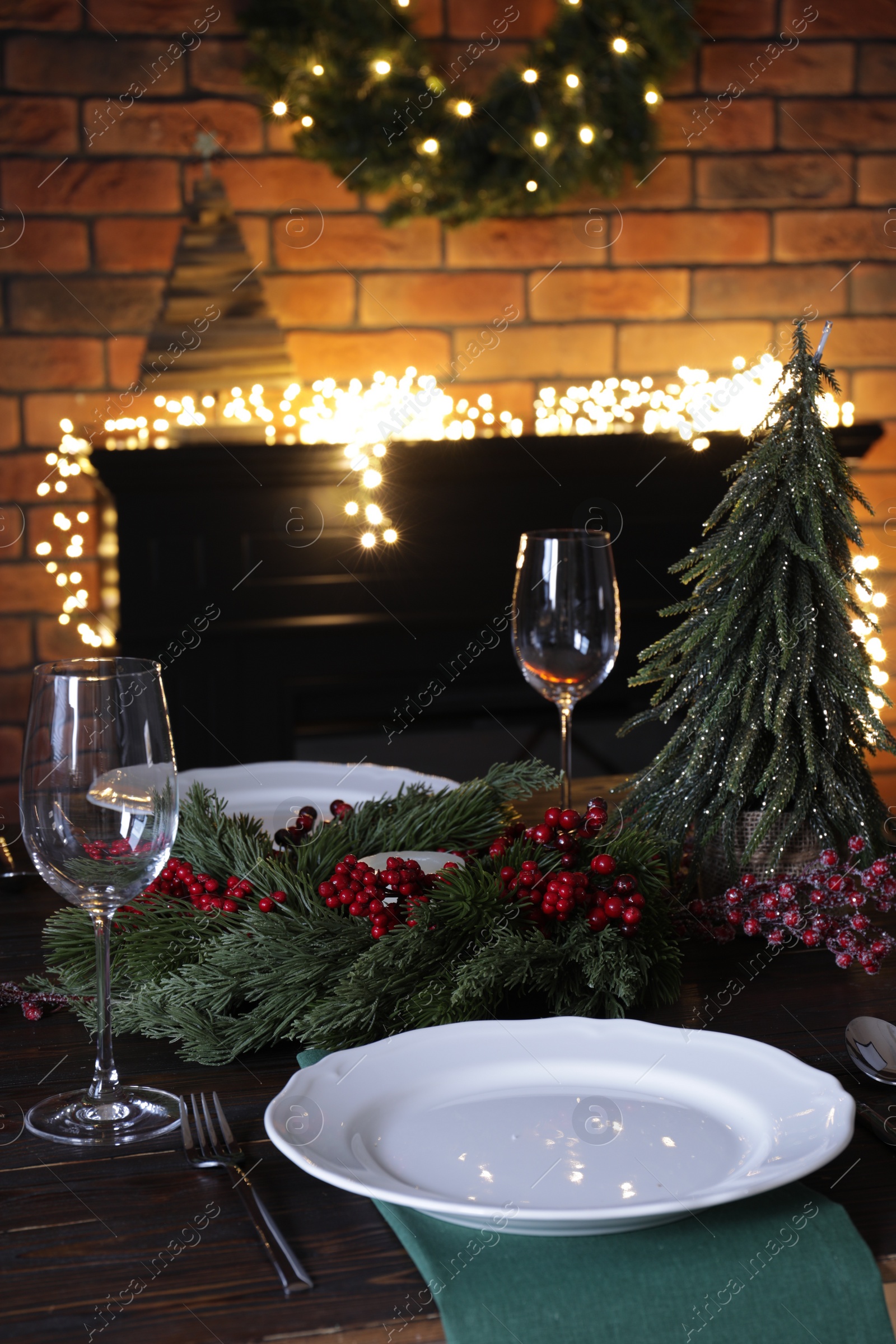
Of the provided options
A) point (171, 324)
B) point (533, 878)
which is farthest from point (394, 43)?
point (533, 878)

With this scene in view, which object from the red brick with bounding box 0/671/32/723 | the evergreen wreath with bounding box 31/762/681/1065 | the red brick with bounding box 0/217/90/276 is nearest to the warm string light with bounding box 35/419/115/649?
the red brick with bounding box 0/671/32/723

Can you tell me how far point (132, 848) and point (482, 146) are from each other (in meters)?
2.07

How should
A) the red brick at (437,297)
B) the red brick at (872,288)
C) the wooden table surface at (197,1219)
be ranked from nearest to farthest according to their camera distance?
the wooden table surface at (197,1219) → the red brick at (437,297) → the red brick at (872,288)

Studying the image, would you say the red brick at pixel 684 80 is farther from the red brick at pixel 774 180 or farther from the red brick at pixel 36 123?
the red brick at pixel 36 123

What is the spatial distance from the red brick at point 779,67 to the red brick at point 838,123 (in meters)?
0.03

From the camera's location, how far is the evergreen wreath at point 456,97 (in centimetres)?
228

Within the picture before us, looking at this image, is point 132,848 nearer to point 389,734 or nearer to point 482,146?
point 389,734

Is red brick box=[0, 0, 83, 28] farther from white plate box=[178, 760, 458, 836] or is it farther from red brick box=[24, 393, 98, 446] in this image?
white plate box=[178, 760, 458, 836]

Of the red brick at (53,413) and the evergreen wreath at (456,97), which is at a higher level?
the evergreen wreath at (456,97)

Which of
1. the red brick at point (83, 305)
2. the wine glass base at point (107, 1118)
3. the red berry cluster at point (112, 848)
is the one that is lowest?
the wine glass base at point (107, 1118)

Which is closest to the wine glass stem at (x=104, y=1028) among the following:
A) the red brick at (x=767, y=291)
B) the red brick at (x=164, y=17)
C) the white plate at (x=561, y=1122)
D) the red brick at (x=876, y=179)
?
the white plate at (x=561, y=1122)

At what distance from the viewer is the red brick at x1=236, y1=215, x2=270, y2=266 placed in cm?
240

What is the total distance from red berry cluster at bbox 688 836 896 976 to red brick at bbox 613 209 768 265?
6.61 feet

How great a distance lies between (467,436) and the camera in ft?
7.97
